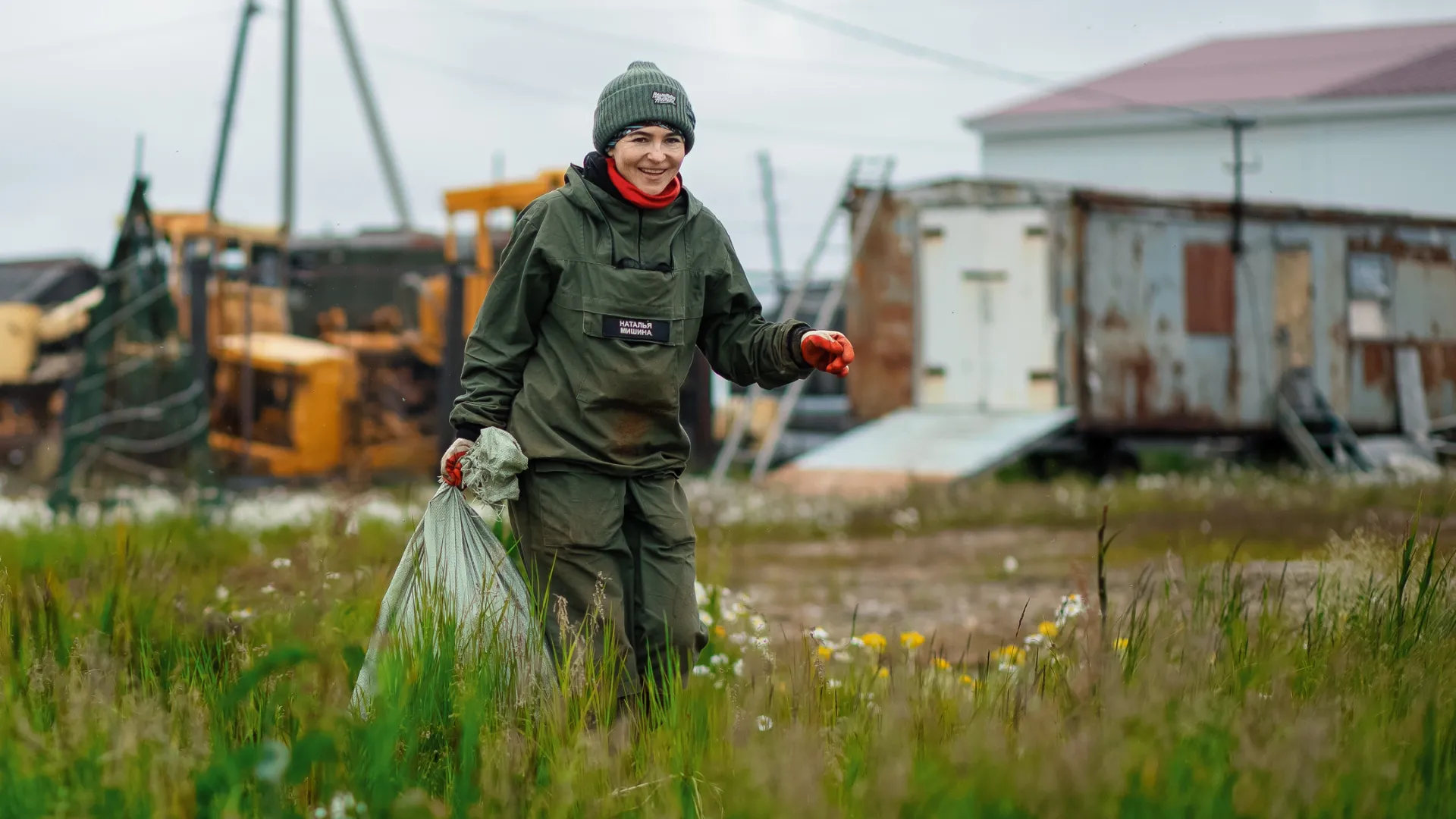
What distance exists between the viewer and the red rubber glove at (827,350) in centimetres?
372

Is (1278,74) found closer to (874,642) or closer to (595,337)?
(874,642)

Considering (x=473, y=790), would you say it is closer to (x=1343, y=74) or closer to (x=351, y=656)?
(x=351, y=656)

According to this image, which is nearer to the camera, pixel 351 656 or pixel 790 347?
pixel 351 656

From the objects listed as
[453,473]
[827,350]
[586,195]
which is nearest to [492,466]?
[453,473]

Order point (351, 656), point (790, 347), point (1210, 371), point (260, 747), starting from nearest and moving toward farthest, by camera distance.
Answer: point (260, 747) → point (351, 656) → point (790, 347) → point (1210, 371)

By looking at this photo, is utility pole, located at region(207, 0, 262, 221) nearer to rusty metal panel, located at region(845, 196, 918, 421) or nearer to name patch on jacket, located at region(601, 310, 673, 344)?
rusty metal panel, located at region(845, 196, 918, 421)

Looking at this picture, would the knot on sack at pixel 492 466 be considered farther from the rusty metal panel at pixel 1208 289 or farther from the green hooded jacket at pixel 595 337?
the rusty metal panel at pixel 1208 289

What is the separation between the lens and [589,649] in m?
3.29

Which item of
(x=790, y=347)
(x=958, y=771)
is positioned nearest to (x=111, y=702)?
(x=958, y=771)

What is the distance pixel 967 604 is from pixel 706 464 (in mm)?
9025

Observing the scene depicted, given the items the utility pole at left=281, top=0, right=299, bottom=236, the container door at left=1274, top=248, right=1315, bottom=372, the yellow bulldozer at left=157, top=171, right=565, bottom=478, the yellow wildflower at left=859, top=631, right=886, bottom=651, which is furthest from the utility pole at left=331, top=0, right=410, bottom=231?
the yellow wildflower at left=859, top=631, right=886, bottom=651

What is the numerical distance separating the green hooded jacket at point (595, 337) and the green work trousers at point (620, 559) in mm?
60

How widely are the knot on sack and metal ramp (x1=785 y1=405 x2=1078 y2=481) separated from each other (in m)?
9.68

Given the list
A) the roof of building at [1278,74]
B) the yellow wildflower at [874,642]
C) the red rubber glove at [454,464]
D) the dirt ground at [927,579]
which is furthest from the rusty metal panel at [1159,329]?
the red rubber glove at [454,464]
